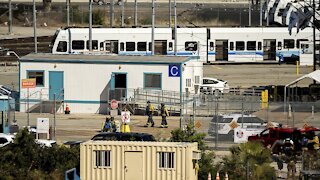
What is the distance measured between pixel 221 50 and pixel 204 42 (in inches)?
61.0

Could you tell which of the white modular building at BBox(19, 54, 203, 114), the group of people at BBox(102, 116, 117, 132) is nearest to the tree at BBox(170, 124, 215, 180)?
the group of people at BBox(102, 116, 117, 132)

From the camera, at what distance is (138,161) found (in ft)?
103

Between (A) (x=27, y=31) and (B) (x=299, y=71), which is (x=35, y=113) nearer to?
(B) (x=299, y=71)

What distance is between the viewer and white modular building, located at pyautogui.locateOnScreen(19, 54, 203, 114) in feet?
178

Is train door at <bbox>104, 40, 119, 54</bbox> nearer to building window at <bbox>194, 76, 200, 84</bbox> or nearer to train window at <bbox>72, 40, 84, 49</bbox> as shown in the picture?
train window at <bbox>72, 40, 84, 49</bbox>

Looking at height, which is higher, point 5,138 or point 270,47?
point 270,47

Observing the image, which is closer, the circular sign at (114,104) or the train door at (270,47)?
the circular sign at (114,104)

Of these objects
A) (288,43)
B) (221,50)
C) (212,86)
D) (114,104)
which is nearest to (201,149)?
(114,104)

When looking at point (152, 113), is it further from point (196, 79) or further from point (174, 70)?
point (196, 79)

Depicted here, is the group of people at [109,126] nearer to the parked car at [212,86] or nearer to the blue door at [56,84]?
the blue door at [56,84]

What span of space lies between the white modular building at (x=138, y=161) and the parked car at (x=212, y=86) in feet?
87.1

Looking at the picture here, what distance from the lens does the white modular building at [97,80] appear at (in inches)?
2142

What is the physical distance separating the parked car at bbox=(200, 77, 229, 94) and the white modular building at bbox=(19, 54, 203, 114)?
3914 mm

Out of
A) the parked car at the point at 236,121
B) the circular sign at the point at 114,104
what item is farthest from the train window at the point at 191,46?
the parked car at the point at 236,121
